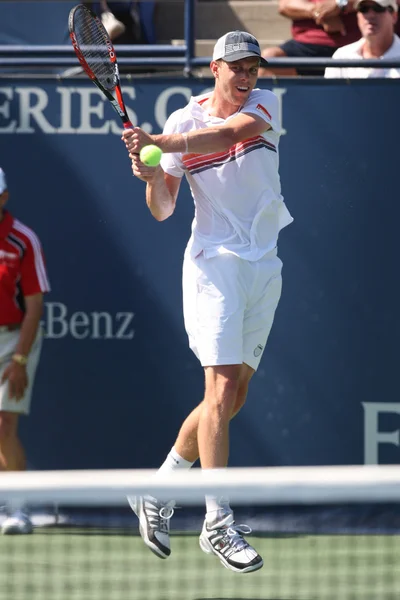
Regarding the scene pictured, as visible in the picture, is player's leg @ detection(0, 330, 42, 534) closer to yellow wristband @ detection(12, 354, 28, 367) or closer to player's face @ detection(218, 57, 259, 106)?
yellow wristband @ detection(12, 354, 28, 367)

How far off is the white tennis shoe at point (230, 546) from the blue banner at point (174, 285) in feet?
4.66

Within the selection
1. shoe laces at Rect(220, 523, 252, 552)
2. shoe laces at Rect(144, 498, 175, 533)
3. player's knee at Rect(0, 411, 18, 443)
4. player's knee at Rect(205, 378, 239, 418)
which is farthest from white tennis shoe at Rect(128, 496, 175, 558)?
player's knee at Rect(0, 411, 18, 443)

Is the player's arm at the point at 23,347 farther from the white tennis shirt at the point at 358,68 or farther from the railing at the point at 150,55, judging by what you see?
the white tennis shirt at the point at 358,68

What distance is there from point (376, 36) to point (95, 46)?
1.73 meters

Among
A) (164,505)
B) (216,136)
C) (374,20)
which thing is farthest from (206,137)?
(374,20)

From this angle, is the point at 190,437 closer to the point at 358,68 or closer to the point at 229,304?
the point at 229,304

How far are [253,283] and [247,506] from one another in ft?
5.01

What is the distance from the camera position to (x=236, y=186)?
15.7 ft

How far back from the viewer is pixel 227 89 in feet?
15.7

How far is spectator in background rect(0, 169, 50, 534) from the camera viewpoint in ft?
18.9

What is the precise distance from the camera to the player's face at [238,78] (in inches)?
185

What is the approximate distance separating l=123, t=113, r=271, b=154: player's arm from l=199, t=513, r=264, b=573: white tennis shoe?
4.55 feet

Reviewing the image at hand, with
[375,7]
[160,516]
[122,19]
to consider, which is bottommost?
[160,516]

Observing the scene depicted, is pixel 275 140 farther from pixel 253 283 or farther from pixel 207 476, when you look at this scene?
pixel 207 476
